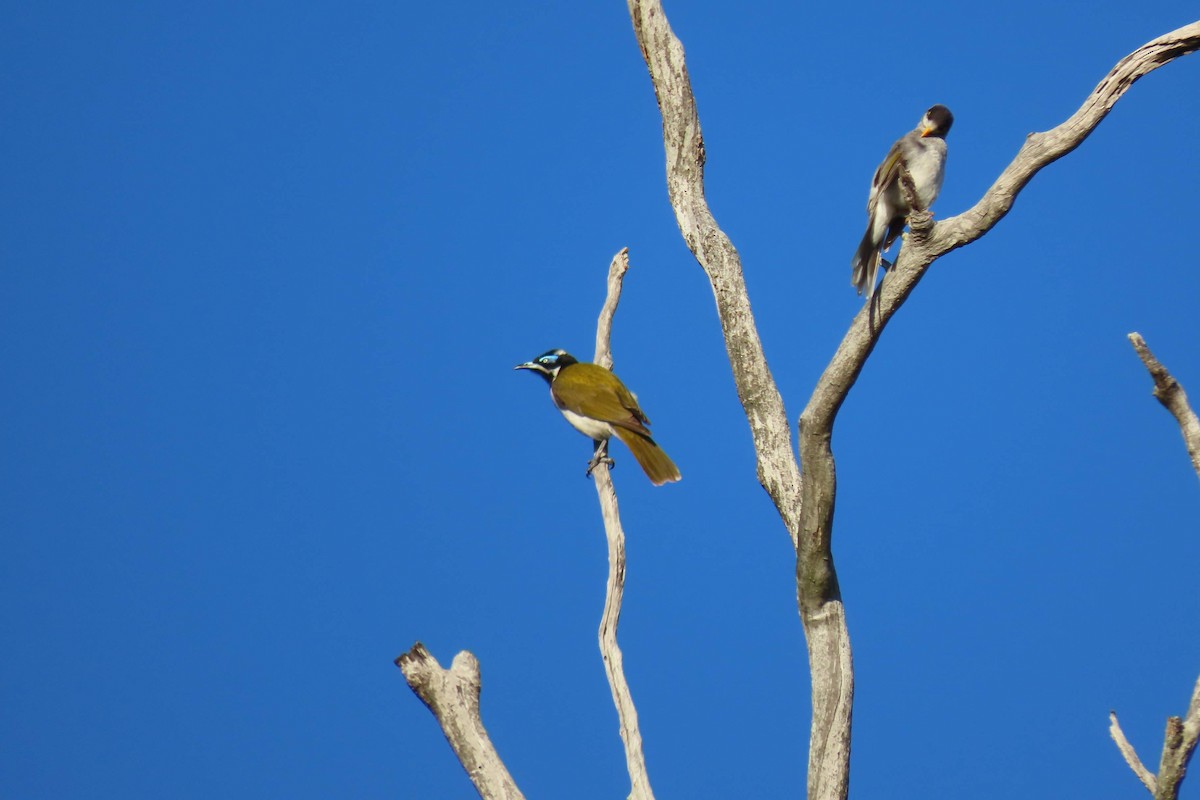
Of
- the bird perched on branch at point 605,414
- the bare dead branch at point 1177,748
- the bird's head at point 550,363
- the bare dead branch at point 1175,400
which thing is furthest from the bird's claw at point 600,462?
the bare dead branch at point 1177,748

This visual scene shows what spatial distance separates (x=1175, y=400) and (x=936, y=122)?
2.23 m

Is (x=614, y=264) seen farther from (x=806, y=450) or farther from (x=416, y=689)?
(x=416, y=689)

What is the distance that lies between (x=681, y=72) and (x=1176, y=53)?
8.58 feet

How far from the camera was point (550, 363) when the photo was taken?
9555mm

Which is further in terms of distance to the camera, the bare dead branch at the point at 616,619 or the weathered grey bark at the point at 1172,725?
the bare dead branch at the point at 616,619

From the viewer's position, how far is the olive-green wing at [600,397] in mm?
8297

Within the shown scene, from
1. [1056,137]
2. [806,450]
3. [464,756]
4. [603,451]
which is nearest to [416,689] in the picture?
[464,756]

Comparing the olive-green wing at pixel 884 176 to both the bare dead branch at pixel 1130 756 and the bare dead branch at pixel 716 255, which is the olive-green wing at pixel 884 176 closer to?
the bare dead branch at pixel 716 255

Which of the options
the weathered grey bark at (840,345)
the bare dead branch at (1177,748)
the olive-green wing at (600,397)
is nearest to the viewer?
the weathered grey bark at (840,345)

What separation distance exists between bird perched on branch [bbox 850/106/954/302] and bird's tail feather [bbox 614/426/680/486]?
2.10 meters

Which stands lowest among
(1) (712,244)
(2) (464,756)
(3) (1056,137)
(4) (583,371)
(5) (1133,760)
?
(5) (1133,760)

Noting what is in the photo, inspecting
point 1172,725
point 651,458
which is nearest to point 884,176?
point 651,458

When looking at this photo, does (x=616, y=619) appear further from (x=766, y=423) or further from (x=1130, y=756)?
(x=1130, y=756)

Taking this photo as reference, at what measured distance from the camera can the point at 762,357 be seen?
21.3 feet
